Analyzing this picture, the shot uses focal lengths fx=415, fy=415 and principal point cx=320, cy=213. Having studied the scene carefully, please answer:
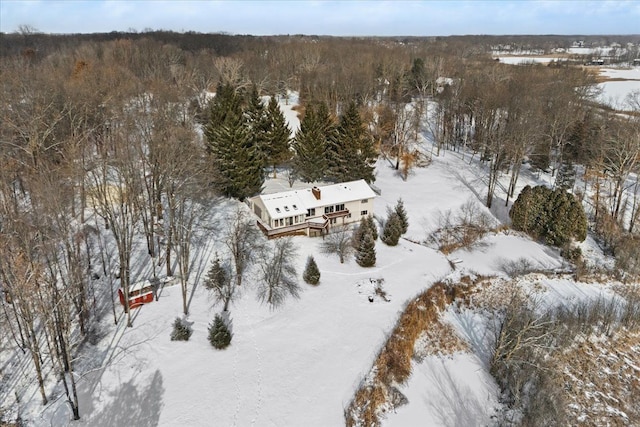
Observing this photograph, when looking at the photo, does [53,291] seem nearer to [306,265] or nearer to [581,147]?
[306,265]

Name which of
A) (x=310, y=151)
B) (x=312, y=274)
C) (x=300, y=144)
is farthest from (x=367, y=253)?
(x=300, y=144)

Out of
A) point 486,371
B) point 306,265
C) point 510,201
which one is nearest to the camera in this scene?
point 486,371

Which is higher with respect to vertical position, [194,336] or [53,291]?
[53,291]

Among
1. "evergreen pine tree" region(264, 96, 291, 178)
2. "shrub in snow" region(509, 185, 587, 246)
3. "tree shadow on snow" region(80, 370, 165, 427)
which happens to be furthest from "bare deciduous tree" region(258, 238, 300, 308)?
"shrub in snow" region(509, 185, 587, 246)

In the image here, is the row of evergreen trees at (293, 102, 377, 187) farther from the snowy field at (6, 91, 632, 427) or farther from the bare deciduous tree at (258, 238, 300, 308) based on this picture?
the bare deciduous tree at (258, 238, 300, 308)

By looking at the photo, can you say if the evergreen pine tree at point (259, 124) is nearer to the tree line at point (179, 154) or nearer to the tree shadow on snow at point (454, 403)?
the tree line at point (179, 154)

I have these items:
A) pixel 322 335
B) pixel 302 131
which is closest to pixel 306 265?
pixel 322 335

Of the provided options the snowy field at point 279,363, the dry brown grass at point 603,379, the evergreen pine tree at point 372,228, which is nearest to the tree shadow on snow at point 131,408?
the snowy field at point 279,363
